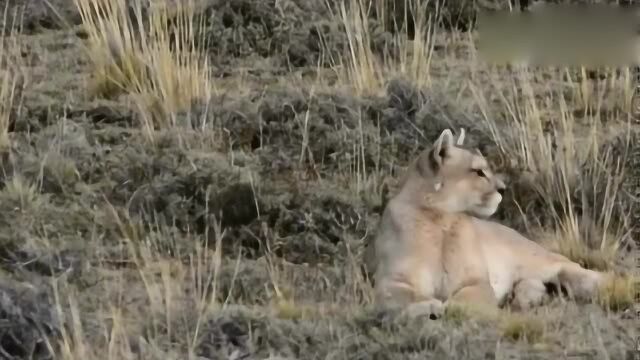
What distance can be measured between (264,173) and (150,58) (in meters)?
1.88

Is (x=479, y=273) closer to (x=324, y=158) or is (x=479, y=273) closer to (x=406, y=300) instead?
(x=406, y=300)

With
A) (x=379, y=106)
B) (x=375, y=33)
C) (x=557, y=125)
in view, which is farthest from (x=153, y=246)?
(x=375, y=33)

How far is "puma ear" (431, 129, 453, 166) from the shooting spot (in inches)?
278

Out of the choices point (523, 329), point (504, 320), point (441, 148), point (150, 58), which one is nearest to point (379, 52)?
point (150, 58)

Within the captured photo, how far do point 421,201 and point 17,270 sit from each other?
1955mm

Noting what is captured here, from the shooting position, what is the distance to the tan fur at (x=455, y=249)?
6.67m

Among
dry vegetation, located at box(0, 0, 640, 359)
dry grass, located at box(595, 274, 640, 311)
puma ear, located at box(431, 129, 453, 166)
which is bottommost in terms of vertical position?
dry grass, located at box(595, 274, 640, 311)

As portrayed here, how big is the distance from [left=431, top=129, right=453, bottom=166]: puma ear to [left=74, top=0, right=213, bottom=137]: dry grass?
2569 mm

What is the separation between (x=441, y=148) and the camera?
7.11 m

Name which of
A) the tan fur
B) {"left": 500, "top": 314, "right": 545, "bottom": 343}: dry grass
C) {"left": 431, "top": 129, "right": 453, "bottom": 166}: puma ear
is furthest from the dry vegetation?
{"left": 431, "top": 129, "right": 453, "bottom": 166}: puma ear

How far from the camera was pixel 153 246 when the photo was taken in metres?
7.55

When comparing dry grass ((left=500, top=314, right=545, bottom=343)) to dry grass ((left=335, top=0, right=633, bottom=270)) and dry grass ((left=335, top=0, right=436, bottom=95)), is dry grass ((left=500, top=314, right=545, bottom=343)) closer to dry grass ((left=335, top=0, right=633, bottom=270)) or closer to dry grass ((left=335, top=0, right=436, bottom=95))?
dry grass ((left=335, top=0, right=633, bottom=270))

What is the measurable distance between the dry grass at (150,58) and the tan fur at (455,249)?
259 cm

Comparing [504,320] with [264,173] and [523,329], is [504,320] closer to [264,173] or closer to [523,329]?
[523,329]
